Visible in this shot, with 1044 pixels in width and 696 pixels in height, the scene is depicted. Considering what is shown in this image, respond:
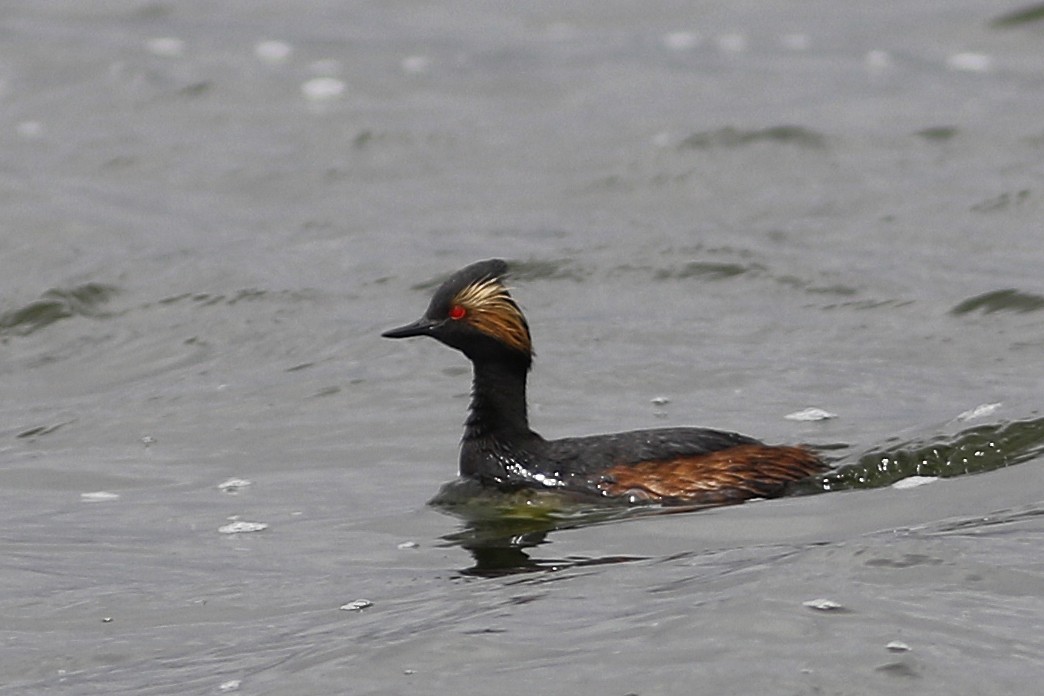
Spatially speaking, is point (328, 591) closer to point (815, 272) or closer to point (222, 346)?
point (222, 346)

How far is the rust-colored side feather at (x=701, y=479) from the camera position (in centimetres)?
898

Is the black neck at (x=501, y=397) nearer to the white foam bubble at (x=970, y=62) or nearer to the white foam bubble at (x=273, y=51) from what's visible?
the white foam bubble at (x=970, y=62)

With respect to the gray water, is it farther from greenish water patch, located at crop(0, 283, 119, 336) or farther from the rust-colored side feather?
the rust-colored side feather

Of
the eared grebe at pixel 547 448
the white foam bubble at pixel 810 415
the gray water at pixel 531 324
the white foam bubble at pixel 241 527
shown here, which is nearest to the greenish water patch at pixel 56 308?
the gray water at pixel 531 324

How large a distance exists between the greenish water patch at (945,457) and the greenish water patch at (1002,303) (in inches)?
112

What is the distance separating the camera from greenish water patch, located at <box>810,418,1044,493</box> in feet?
30.7

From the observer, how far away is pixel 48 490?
10.3m

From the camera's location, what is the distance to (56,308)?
1443cm

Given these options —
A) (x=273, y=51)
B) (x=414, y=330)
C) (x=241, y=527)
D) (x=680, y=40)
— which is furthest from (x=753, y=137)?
(x=241, y=527)

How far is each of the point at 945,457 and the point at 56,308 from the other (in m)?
7.29

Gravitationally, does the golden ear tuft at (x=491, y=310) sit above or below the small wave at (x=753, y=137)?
below

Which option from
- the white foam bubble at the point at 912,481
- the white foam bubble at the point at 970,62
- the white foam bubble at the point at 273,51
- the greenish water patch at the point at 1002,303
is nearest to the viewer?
the white foam bubble at the point at 912,481

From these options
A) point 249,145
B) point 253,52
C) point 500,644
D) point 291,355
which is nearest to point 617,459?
point 500,644

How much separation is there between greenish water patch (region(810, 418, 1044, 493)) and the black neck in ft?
4.63
